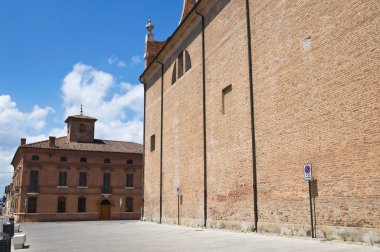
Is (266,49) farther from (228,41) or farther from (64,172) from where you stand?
(64,172)

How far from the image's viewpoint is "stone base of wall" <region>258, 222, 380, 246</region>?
10.3 meters

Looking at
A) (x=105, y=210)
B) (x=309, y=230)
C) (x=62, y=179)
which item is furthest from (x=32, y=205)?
(x=309, y=230)

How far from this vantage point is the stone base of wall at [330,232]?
1033 centimetres

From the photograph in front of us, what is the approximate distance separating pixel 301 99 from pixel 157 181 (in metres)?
16.9

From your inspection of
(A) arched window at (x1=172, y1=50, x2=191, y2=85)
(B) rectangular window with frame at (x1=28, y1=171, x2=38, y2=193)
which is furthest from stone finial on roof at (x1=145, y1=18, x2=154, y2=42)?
(B) rectangular window with frame at (x1=28, y1=171, x2=38, y2=193)

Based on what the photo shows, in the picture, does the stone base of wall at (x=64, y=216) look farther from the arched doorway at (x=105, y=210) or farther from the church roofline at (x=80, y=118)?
the church roofline at (x=80, y=118)

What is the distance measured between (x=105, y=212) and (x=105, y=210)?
24 cm

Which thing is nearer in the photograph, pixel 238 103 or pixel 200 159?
pixel 238 103

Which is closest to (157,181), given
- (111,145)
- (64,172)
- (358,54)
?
(358,54)

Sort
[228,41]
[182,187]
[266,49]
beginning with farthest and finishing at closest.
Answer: [182,187], [228,41], [266,49]

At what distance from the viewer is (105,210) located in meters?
48.7

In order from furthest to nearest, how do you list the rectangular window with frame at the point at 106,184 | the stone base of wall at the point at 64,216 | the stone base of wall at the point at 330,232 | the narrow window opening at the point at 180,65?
the rectangular window with frame at the point at 106,184 → the stone base of wall at the point at 64,216 → the narrow window opening at the point at 180,65 → the stone base of wall at the point at 330,232

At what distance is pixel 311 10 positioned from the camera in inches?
527

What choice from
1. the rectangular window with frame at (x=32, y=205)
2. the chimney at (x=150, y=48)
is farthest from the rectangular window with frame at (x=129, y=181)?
the chimney at (x=150, y=48)
